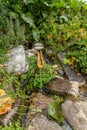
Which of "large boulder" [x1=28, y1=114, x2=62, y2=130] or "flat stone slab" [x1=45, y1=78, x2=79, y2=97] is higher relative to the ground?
"flat stone slab" [x1=45, y1=78, x2=79, y2=97]

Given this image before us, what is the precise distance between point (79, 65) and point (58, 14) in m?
1.34

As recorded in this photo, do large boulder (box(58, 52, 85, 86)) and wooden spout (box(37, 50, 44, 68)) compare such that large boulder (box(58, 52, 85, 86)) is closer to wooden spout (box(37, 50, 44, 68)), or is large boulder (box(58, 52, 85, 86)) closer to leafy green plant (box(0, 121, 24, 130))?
wooden spout (box(37, 50, 44, 68))

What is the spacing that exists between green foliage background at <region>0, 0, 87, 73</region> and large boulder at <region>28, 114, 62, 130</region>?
1.59 metres

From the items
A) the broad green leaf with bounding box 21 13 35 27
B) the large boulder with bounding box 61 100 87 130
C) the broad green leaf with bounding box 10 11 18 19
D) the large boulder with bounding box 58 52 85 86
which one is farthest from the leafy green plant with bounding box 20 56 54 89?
the broad green leaf with bounding box 10 11 18 19

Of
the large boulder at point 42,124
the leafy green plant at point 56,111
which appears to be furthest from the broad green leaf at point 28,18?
the large boulder at point 42,124

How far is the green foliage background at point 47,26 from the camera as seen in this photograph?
528 cm

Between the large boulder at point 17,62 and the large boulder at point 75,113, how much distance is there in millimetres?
1058

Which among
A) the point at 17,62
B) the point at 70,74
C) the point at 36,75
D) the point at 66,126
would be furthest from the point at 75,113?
the point at 17,62

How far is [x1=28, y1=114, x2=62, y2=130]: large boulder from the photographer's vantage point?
4.00m

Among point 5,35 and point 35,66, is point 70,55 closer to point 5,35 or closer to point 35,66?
point 35,66

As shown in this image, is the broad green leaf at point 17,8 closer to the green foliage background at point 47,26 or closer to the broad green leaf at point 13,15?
the green foliage background at point 47,26

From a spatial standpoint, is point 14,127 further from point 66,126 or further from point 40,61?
point 40,61

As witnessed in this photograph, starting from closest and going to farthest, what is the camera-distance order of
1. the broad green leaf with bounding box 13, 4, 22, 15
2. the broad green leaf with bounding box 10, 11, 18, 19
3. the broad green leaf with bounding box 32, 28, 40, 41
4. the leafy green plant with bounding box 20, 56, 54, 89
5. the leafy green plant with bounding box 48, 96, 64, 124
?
the leafy green plant with bounding box 48, 96, 64, 124, the leafy green plant with bounding box 20, 56, 54, 89, the broad green leaf with bounding box 10, 11, 18, 19, the broad green leaf with bounding box 13, 4, 22, 15, the broad green leaf with bounding box 32, 28, 40, 41

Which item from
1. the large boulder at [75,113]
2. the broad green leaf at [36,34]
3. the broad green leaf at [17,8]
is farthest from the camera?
the broad green leaf at [36,34]
